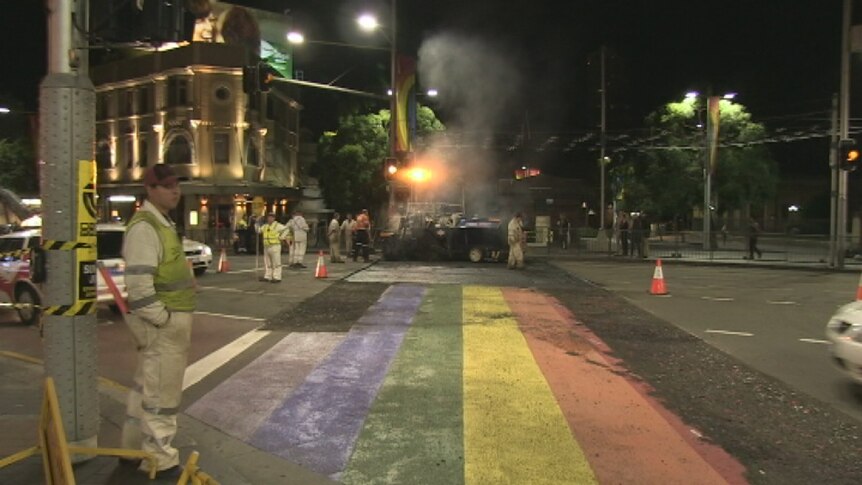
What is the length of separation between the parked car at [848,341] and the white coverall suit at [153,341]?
18.8 ft

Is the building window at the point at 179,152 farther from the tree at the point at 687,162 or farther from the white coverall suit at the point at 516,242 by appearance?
the white coverall suit at the point at 516,242

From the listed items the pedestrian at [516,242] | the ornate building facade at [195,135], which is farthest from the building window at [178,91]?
the pedestrian at [516,242]

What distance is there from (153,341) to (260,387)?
2.61m

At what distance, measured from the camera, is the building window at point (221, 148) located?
38.9 metres

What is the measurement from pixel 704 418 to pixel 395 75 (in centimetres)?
2086

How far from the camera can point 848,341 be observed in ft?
21.5

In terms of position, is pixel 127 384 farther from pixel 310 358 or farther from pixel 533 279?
pixel 533 279

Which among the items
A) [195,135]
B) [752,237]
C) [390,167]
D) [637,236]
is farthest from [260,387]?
[195,135]

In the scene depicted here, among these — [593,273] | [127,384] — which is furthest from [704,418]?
[593,273]

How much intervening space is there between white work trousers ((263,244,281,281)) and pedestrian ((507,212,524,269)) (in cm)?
707

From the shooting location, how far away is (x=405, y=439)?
5.18 meters

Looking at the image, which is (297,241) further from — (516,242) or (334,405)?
(334,405)

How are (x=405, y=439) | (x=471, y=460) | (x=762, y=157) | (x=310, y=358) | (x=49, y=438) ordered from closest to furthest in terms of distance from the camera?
(x=49, y=438) → (x=471, y=460) → (x=405, y=439) → (x=310, y=358) → (x=762, y=157)

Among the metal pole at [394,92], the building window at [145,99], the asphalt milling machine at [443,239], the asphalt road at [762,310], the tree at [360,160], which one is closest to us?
the asphalt road at [762,310]
